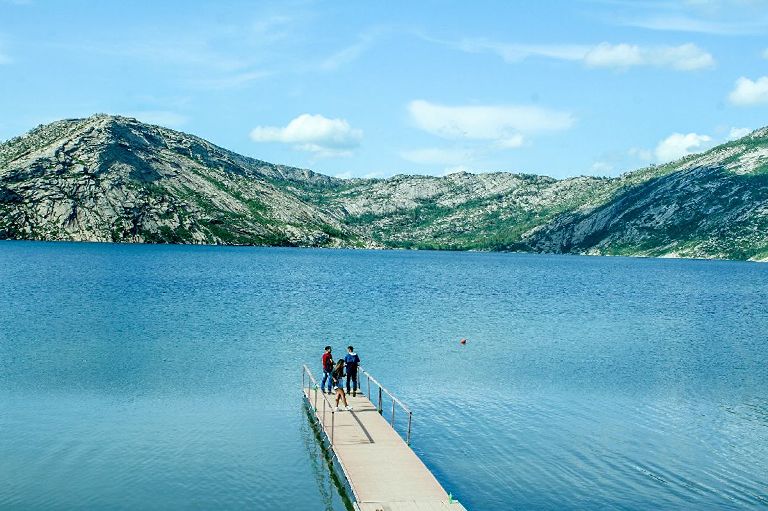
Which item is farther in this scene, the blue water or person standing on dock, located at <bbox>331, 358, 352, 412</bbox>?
person standing on dock, located at <bbox>331, 358, 352, 412</bbox>

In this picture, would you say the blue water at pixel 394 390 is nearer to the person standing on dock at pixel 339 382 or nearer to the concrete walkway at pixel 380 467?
the concrete walkway at pixel 380 467

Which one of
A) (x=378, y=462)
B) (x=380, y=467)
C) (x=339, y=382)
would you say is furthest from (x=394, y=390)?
(x=380, y=467)

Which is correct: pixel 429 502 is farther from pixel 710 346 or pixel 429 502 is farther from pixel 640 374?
pixel 710 346

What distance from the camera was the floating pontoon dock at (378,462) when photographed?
2688 centimetres

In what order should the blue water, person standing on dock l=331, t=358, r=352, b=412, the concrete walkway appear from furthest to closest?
person standing on dock l=331, t=358, r=352, b=412 → the blue water → the concrete walkway

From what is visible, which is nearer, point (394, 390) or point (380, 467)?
point (380, 467)

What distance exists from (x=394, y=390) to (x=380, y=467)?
17.2 m

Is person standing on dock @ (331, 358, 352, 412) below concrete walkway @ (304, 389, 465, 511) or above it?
above

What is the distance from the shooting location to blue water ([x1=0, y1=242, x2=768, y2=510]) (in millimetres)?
30125

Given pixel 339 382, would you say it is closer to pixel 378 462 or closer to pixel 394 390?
pixel 394 390

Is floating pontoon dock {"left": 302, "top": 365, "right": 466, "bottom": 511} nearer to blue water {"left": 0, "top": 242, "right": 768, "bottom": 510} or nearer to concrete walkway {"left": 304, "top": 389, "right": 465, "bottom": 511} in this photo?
concrete walkway {"left": 304, "top": 389, "right": 465, "bottom": 511}

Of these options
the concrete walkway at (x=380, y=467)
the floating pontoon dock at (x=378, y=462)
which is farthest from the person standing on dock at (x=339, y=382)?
the concrete walkway at (x=380, y=467)

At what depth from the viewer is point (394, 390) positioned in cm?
4819

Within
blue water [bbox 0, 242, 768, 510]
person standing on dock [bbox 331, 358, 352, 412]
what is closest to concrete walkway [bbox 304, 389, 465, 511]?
person standing on dock [bbox 331, 358, 352, 412]
